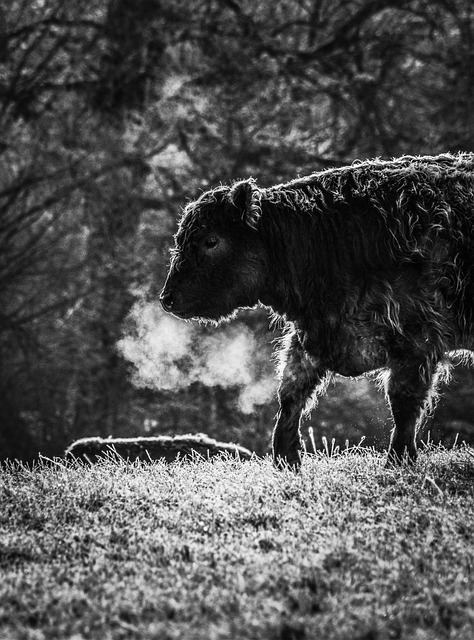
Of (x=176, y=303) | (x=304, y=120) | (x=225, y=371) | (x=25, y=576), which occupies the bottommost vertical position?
(x=225, y=371)

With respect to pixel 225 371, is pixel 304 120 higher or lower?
higher

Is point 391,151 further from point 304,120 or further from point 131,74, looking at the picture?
point 131,74

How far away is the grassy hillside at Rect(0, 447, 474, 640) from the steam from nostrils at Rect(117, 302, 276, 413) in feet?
28.2

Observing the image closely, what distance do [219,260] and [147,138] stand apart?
10.9 metres

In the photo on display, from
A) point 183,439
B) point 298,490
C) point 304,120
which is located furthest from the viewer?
point 304,120

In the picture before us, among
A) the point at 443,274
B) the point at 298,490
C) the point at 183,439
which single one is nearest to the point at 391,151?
the point at 183,439

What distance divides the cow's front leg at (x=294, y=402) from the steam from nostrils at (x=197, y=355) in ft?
27.5

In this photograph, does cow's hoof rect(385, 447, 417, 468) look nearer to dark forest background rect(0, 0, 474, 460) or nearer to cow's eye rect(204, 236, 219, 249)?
cow's eye rect(204, 236, 219, 249)

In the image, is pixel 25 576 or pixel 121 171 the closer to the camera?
pixel 25 576

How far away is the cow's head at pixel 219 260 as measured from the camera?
729 cm

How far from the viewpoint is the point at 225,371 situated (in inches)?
645

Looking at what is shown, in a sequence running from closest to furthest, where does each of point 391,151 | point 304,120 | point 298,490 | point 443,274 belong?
point 298,490 → point 443,274 → point 391,151 → point 304,120

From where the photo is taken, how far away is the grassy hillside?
4.28m

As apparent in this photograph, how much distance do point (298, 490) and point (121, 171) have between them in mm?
12166
